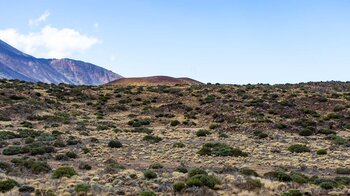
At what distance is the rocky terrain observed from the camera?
1880 cm

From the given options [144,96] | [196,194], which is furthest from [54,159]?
[144,96]

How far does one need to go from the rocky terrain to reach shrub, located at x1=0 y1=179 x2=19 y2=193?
40 millimetres

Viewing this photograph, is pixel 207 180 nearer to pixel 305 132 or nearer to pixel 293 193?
pixel 293 193

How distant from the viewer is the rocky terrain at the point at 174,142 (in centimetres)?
1880

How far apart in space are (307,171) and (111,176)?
34.4 ft

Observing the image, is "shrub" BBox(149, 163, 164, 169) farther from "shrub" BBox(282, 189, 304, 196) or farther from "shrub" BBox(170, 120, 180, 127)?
"shrub" BBox(170, 120, 180, 127)

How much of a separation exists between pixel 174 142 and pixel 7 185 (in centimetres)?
1626

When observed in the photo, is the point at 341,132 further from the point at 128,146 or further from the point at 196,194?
the point at 196,194

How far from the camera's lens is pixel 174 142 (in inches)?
1283

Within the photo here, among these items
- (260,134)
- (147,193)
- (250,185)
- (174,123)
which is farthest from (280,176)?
(174,123)

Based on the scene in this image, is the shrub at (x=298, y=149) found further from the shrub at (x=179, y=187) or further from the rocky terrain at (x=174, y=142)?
the shrub at (x=179, y=187)

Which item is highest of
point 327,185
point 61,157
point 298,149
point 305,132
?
point 305,132

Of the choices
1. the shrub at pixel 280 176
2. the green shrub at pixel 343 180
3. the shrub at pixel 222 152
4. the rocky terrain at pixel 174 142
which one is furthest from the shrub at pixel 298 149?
the shrub at pixel 280 176

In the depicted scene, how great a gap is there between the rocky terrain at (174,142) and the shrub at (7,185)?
0.04 m
